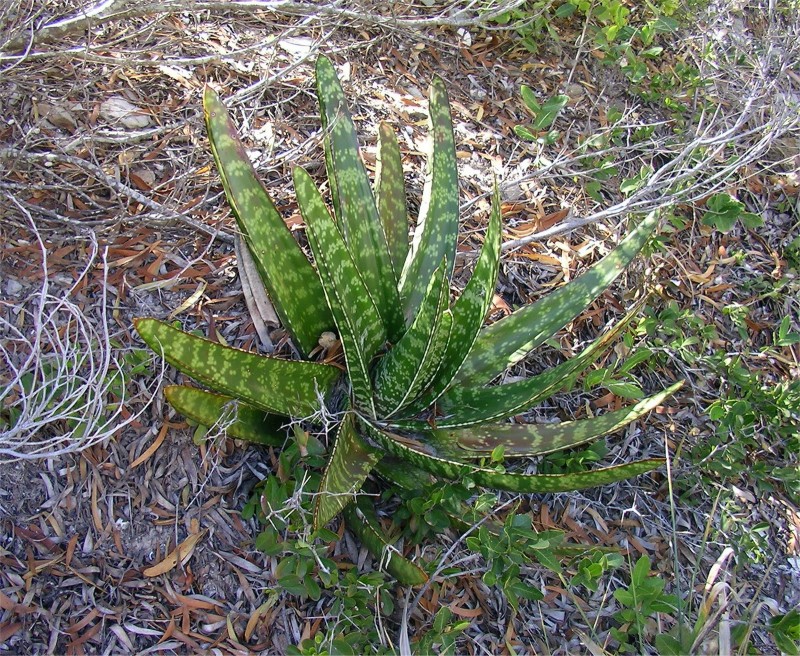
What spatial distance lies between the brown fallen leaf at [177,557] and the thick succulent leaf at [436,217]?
0.77m

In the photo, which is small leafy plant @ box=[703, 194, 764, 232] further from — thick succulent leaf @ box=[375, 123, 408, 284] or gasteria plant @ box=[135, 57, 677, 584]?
thick succulent leaf @ box=[375, 123, 408, 284]

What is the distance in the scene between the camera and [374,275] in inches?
68.5

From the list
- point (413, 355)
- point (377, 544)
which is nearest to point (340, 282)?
point (413, 355)

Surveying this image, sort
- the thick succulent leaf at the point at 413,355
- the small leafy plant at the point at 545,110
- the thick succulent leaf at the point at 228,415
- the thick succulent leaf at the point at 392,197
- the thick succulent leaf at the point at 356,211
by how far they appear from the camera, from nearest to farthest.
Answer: the thick succulent leaf at the point at 413,355
the thick succulent leaf at the point at 228,415
the thick succulent leaf at the point at 356,211
the thick succulent leaf at the point at 392,197
the small leafy plant at the point at 545,110

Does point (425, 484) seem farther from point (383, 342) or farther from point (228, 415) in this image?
point (228, 415)

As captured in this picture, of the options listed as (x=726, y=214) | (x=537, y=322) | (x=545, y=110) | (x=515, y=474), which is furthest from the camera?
(x=726, y=214)

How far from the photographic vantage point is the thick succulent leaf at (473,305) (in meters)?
1.40

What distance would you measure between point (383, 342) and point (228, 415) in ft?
1.39

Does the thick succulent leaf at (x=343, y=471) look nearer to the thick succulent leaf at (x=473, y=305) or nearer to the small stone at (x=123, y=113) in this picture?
the thick succulent leaf at (x=473, y=305)

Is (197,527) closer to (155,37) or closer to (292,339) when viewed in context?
(292,339)

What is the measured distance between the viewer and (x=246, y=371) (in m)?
1.52

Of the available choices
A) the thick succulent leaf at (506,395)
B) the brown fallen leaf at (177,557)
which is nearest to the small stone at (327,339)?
the thick succulent leaf at (506,395)

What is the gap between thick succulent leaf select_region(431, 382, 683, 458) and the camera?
5.58 ft

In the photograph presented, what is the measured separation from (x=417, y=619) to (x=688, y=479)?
98 centimetres
